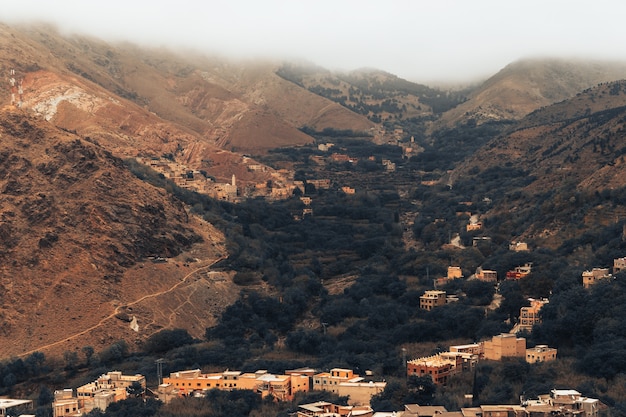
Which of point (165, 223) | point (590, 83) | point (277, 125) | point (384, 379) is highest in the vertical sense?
point (590, 83)

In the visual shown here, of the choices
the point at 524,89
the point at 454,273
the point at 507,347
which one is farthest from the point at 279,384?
the point at 524,89

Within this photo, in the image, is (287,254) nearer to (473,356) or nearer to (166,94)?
(473,356)

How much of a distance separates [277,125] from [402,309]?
270 ft

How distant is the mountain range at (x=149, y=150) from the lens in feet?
226

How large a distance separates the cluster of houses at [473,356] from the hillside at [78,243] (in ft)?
55.6

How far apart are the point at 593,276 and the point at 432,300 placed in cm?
987

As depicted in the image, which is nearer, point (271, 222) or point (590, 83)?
point (271, 222)

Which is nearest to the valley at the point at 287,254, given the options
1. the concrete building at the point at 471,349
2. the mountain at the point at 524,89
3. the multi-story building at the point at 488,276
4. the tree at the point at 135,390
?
the multi-story building at the point at 488,276

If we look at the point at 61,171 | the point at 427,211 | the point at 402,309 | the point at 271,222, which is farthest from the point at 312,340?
the point at 427,211

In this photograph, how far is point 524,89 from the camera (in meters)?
182

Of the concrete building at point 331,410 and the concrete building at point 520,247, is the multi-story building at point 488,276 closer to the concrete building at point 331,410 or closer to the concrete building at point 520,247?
the concrete building at point 520,247

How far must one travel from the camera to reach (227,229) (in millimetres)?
87938

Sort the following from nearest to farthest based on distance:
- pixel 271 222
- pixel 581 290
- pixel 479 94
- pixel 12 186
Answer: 1. pixel 581 290
2. pixel 12 186
3. pixel 271 222
4. pixel 479 94

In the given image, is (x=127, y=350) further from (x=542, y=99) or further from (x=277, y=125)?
(x=542, y=99)
